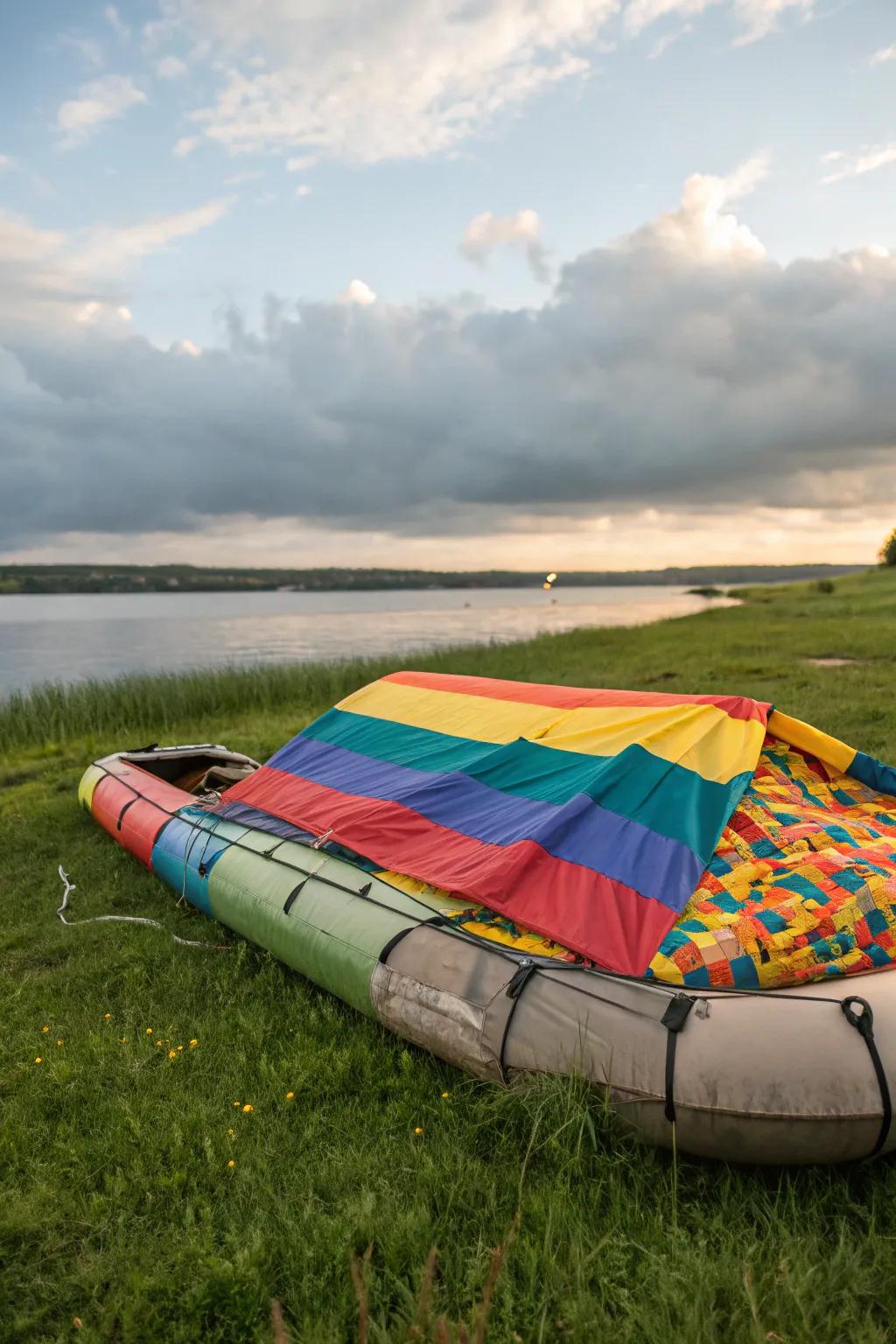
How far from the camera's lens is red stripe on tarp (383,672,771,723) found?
4914 millimetres

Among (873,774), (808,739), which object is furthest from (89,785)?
(873,774)

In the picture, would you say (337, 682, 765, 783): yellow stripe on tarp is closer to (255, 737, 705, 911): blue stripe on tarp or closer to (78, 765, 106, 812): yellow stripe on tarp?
(255, 737, 705, 911): blue stripe on tarp

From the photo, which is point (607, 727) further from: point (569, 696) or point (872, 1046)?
point (872, 1046)

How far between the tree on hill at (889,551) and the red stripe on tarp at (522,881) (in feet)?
199

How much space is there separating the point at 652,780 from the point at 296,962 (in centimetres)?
214

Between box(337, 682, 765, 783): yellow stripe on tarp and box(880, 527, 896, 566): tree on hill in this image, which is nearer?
box(337, 682, 765, 783): yellow stripe on tarp

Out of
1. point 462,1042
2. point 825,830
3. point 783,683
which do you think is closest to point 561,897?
point 462,1042

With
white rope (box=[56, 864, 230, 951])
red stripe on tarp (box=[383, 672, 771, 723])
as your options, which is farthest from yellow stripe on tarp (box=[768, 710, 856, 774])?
white rope (box=[56, 864, 230, 951])

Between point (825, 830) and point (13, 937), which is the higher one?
point (825, 830)

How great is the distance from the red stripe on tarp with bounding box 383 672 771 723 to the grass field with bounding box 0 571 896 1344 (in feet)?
7.82

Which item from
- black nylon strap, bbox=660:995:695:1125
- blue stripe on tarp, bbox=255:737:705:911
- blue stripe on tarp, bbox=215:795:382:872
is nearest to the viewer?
black nylon strap, bbox=660:995:695:1125

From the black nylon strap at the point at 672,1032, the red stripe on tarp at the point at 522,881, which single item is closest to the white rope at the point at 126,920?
the red stripe on tarp at the point at 522,881

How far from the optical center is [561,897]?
12.6 feet

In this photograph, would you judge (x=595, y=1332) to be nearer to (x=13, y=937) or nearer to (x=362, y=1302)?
(x=362, y=1302)
